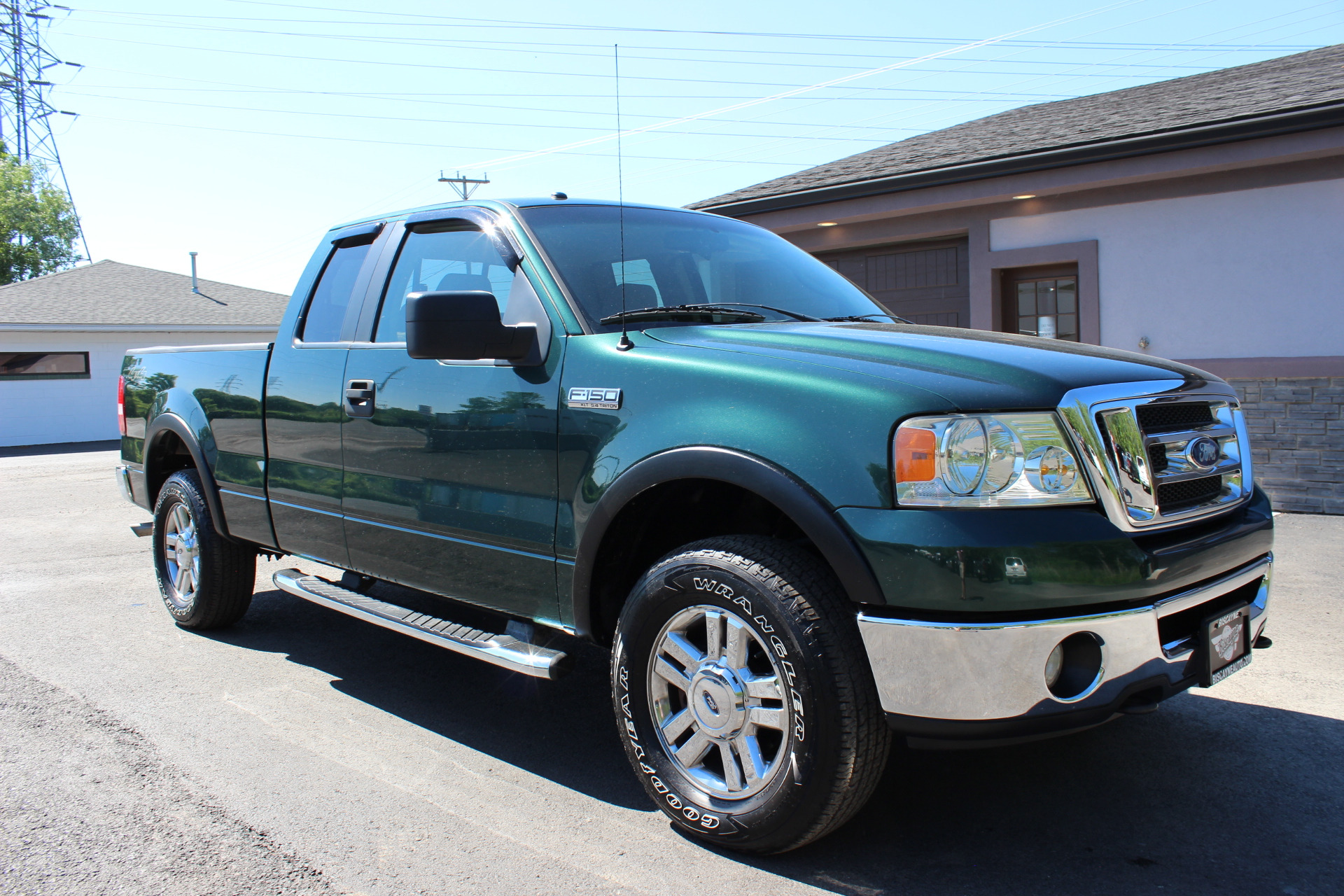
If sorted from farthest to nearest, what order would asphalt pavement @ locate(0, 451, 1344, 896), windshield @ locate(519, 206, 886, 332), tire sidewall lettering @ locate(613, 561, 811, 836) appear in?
windshield @ locate(519, 206, 886, 332), asphalt pavement @ locate(0, 451, 1344, 896), tire sidewall lettering @ locate(613, 561, 811, 836)

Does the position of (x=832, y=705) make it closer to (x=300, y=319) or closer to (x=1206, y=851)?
(x=1206, y=851)

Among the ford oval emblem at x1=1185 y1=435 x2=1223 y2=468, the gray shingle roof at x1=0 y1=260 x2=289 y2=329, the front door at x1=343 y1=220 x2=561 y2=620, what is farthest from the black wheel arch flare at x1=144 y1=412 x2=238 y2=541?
the gray shingle roof at x1=0 y1=260 x2=289 y2=329

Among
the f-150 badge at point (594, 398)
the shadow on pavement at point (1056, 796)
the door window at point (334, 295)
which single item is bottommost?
the shadow on pavement at point (1056, 796)

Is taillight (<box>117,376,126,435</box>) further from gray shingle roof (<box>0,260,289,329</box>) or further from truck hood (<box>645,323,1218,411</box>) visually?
gray shingle roof (<box>0,260,289,329</box>)

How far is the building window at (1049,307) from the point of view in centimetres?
1057

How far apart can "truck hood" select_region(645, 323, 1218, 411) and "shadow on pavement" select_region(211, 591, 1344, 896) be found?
1.30m

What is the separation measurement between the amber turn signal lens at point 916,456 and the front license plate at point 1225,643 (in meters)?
0.91

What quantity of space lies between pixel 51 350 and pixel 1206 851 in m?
29.7

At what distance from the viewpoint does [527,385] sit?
3324 mm

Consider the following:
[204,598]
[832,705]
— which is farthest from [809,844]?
[204,598]

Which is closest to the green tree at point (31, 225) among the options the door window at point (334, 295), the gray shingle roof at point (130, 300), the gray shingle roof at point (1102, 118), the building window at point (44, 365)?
the gray shingle roof at point (130, 300)

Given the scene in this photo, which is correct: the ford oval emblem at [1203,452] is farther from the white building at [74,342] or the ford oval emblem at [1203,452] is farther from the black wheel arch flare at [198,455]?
the white building at [74,342]

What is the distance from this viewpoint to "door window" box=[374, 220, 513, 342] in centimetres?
383

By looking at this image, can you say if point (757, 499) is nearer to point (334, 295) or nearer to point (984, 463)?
point (984, 463)
